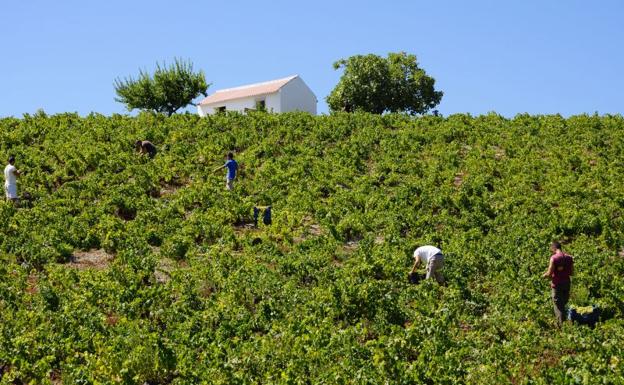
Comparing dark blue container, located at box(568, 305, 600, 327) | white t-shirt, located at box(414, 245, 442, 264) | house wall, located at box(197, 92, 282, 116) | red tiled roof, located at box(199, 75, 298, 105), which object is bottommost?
dark blue container, located at box(568, 305, 600, 327)

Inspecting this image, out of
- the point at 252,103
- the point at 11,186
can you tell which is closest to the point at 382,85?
the point at 252,103

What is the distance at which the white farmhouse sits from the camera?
2132 inches

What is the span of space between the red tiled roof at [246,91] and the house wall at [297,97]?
18.6 inches

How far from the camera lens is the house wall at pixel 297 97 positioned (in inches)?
2143

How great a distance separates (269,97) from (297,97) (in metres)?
2.97

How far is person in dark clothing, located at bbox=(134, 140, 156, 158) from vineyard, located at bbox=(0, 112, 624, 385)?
0.79 feet

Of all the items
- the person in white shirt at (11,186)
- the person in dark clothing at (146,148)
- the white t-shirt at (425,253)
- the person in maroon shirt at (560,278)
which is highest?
the person in dark clothing at (146,148)

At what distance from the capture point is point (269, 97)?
54.4 meters

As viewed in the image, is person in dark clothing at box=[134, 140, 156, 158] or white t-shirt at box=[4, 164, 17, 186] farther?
person in dark clothing at box=[134, 140, 156, 158]

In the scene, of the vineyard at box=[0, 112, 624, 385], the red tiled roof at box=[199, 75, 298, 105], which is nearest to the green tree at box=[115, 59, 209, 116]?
the red tiled roof at box=[199, 75, 298, 105]

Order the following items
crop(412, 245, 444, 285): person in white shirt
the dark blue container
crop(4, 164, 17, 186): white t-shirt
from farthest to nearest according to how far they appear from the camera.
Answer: crop(4, 164, 17, 186): white t-shirt
crop(412, 245, 444, 285): person in white shirt
the dark blue container

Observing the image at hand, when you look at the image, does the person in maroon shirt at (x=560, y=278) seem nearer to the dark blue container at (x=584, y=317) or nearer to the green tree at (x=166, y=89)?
the dark blue container at (x=584, y=317)

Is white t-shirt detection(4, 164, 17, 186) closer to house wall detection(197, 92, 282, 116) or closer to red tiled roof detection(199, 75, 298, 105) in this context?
house wall detection(197, 92, 282, 116)

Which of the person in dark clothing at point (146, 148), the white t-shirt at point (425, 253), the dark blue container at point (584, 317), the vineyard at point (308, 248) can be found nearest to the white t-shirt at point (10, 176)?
the vineyard at point (308, 248)
